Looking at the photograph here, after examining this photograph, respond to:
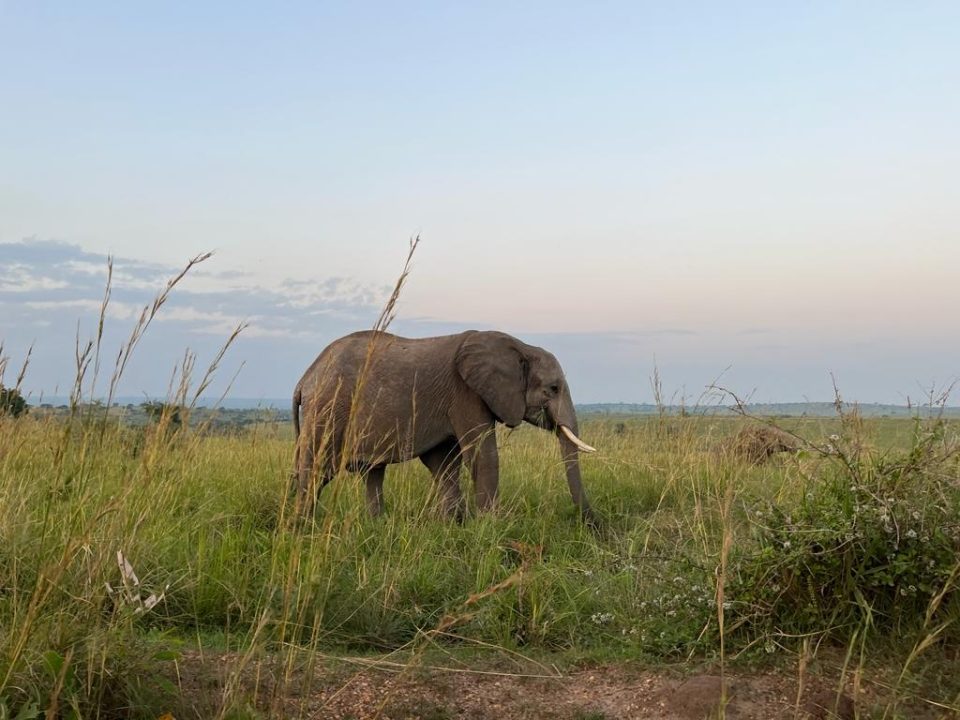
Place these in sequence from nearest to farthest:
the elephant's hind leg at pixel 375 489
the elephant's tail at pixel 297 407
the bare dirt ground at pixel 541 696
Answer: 1. the bare dirt ground at pixel 541 696
2. the elephant's hind leg at pixel 375 489
3. the elephant's tail at pixel 297 407

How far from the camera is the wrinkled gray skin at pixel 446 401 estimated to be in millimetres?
7184

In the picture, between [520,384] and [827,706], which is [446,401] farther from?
[827,706]

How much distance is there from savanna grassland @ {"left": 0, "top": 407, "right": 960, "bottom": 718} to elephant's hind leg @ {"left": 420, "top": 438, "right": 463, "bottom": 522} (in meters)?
1.72

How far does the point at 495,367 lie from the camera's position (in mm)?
7391

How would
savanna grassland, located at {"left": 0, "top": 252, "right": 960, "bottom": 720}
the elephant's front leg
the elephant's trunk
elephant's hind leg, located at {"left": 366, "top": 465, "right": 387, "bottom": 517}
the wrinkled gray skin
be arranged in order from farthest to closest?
elephant's hind leg, located at {"left": 366, "top": 465, "right": 387, "bottom": 517} → the wrinkled gray skin → the elephant's trunk → the elephant's front leg → savanna grassland, located at {"left": 0, "top": 252, "right": 960, "bottom": 720}

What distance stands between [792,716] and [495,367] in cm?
430

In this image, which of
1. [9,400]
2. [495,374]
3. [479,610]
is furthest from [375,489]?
[479,610]

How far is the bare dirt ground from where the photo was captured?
3314 millimetres

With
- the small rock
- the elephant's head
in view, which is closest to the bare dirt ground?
the small rock

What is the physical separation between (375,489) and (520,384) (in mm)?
1454

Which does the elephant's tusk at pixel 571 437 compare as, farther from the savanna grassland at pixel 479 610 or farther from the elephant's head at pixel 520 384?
the savanna grassland at pixel 479 610

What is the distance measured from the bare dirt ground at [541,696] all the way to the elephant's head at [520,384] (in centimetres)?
350

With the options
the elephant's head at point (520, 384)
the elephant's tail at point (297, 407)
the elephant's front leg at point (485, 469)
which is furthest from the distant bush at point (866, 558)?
the elephant's tail at point (297, 407)

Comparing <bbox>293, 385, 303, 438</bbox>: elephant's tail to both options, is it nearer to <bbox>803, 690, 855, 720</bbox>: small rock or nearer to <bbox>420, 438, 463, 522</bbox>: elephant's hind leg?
<bbox>420, 438, 463, 522</bbox>: elephant's hind leg
